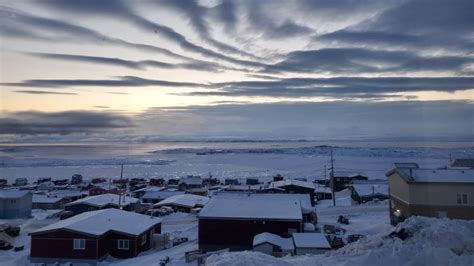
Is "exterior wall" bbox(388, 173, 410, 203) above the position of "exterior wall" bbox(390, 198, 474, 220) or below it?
above

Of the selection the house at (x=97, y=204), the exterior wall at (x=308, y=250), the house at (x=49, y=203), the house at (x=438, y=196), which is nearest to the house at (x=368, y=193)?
the house at (x=438, y=196)

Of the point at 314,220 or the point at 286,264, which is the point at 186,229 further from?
the point at 286,264

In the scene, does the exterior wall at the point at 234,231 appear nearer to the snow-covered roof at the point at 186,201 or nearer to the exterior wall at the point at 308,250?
the exterior wall at the point at 308,250

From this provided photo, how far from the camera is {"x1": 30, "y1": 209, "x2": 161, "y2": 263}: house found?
1905cm

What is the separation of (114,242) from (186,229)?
20.6ft

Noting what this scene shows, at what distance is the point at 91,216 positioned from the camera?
21828 millimetres

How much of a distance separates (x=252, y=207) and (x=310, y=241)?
5.92 m

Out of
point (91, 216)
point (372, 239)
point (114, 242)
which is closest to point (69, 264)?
point (114, 242)

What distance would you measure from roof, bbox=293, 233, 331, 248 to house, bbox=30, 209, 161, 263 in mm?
8658

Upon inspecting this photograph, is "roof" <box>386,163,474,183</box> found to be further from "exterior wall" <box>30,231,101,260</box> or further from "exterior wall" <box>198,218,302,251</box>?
"exterior wall" <box>30,231,101,260</box>

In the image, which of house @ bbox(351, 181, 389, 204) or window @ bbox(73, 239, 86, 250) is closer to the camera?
window @ bbox(73, 239, 86, 250)

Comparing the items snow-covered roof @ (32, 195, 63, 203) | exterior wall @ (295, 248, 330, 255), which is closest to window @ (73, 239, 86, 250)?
exterior wall @ (295, 248, 330, 255)

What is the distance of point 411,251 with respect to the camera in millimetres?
9055

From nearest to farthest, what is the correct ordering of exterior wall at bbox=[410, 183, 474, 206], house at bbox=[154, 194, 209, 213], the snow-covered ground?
1. exterior wall at bbox=[410, 183, 474, 206]
2. house at bbox=[154, 194, 209, 213]
3. the snow-covered ground
